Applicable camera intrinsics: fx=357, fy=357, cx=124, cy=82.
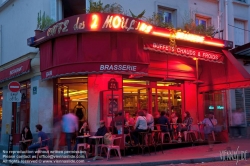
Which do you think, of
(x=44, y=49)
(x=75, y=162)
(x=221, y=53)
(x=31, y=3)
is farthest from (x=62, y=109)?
(x=221, y=53)

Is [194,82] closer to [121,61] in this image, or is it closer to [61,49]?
[121,61]

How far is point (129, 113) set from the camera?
657 inches

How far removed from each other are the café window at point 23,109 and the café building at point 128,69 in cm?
175

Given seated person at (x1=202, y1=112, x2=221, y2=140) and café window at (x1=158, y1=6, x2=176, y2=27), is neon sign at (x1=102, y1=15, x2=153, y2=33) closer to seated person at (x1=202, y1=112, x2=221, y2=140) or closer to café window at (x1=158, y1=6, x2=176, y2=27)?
café window at (x1=158, y1=6, x2=176, y2=27)

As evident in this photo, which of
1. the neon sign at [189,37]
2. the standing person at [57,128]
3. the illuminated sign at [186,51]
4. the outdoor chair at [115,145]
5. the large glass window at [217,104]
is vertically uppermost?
the neon sign at [189,37]

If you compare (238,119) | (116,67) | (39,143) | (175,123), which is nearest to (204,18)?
(238,119)

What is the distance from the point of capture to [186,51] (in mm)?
16203

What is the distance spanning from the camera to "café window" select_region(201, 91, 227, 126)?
18500mm

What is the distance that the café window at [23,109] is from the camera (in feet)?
58.6

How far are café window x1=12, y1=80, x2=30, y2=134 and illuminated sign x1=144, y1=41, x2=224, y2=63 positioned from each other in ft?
22.5

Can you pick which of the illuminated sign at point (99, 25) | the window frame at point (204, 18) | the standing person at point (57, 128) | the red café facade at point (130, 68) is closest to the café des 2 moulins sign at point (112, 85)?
the red café facade at point (130, 68)

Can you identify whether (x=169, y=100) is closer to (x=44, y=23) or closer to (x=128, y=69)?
(x=128, y=69)

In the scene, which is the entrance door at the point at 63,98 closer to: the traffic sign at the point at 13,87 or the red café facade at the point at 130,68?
the red café facade at the point at 130,68

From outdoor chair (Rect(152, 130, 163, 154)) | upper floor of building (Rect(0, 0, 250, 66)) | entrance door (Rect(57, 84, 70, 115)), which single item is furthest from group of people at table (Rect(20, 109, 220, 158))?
upper floor of building (Rect(0, 0, 250, 66))
